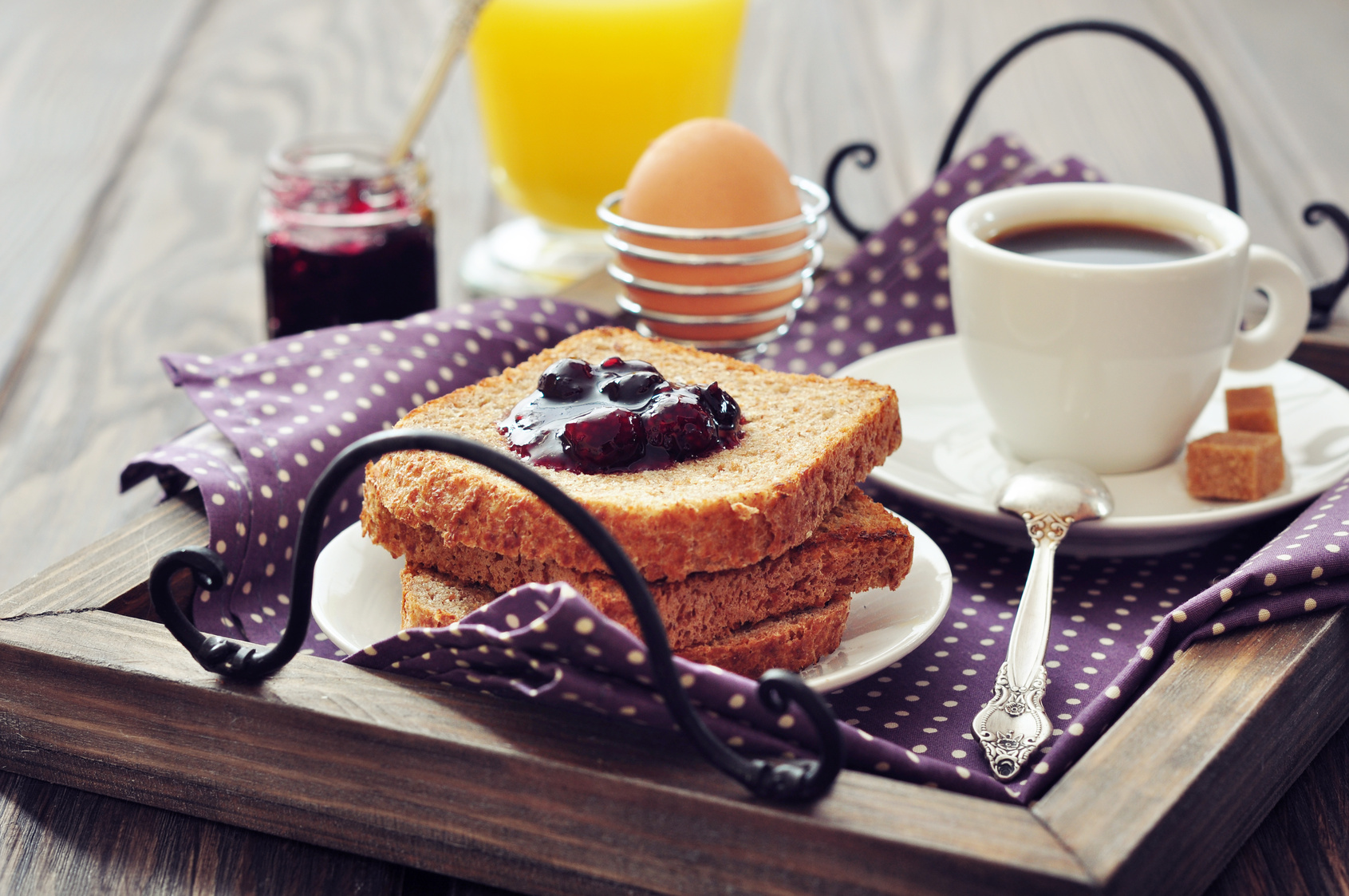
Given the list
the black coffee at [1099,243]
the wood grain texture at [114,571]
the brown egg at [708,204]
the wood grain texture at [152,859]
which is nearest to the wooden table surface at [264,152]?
the wood grain texture at [152,859]

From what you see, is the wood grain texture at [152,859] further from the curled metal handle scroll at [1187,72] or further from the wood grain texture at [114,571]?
the curled metal handle scroll at [1187,72]

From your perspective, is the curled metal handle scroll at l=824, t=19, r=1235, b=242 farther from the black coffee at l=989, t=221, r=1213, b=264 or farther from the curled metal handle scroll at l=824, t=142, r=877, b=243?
the black coffee at l=989, t=221, r=1213, b=264

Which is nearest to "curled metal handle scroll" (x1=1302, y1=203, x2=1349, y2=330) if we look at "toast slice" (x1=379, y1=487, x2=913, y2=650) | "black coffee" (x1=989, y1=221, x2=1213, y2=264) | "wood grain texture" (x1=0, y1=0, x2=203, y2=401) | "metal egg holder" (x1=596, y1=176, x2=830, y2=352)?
"black coffee" (x1=989, y1=221, x2=1213, y2=264)

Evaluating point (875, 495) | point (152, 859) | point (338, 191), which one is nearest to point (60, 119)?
point (338, 191)

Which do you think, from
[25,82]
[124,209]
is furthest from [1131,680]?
[25,82]

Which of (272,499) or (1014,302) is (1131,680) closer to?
(1014,302)

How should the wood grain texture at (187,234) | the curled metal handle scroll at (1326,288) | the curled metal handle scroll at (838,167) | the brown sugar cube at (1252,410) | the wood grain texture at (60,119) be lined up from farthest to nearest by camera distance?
the wood grain texture at (60,119) → the curled metal handle scroll at (838,167) → the curled metal handle scroll at (1326,288) → the wood grain texture at (187,234) → the brown sugar cube at (1252,410)

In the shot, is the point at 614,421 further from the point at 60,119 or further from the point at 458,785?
the point at 60,119
